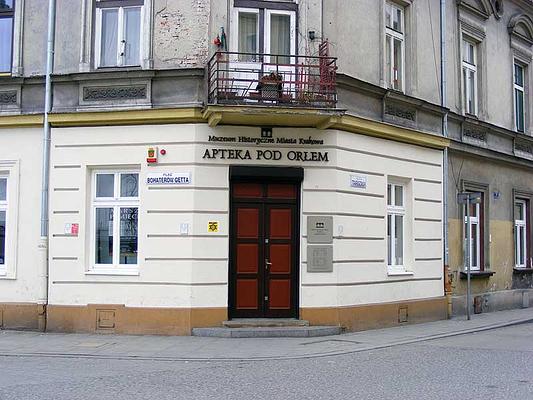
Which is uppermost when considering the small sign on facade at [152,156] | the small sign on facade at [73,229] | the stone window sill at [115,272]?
the small sign on facade at [152,156]

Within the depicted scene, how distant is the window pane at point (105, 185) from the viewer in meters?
13.9

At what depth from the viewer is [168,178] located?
13.4 meters

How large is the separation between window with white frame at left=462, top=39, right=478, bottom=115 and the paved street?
846cm

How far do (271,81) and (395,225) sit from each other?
4765 millimetres

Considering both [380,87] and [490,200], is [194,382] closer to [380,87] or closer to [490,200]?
[380,87]

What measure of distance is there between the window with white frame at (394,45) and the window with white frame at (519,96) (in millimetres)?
6412

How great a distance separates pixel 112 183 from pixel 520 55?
1381 centimetres

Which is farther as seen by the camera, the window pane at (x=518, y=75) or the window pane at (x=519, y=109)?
the window pane at (x=518, y=75)

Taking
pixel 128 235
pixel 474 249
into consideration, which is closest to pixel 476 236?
pixel 474 249

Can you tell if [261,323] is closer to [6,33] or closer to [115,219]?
[115,219]

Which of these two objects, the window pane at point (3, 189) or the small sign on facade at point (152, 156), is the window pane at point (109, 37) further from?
the window pane at point (3, 189)

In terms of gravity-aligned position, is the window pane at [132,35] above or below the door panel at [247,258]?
above

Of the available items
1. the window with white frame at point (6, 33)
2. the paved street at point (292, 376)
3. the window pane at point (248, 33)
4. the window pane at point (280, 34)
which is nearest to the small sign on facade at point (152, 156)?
the window pane at point (248, 33)

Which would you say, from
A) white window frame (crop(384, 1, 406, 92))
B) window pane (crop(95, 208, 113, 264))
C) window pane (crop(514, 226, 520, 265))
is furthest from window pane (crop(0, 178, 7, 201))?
window pane (crop(514, 226, 520, 265))
